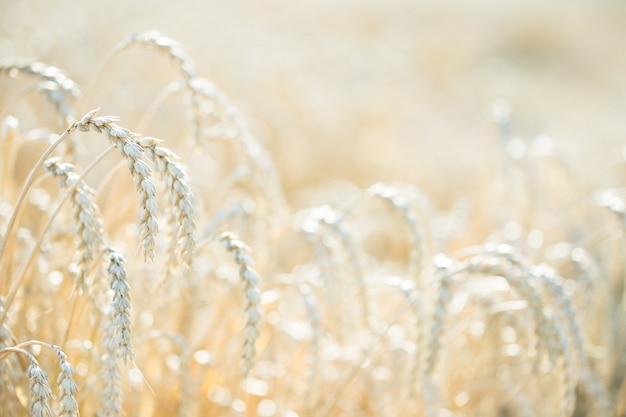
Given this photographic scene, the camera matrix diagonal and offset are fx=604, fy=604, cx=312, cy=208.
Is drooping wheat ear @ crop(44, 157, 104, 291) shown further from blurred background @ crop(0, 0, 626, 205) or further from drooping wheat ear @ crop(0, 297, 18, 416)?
blurred background @ crop(0, 0, 626, 205)

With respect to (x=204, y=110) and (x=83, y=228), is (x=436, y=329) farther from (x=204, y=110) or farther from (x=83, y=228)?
(x=204, y=110)

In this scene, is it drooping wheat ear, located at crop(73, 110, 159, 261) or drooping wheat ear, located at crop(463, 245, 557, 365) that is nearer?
drooping wheat ear, located at crop(73, 110, 159, 261)

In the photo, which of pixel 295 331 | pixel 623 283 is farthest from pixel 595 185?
pixel 295 331

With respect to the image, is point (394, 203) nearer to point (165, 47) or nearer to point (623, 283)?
point (165, 47)

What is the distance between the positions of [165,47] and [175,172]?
579 mm

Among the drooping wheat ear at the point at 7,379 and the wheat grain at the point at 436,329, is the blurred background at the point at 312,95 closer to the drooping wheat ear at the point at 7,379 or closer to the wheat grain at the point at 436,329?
the drooping wheat ear at the point at 7,379

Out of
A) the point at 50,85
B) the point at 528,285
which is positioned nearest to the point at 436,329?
the point at 528,285

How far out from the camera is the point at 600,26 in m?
17.8

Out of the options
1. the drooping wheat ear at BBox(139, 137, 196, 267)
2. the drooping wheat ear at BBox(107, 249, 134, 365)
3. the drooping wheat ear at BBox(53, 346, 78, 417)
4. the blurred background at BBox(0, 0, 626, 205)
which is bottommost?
the drooping wheat ear at BBox(53, 346, 78, 417)

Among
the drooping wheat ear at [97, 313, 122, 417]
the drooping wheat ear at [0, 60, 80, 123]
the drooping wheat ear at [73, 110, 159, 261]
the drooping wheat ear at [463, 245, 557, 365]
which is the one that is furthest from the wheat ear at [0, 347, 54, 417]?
the drooping wheat ear at [463, 245, 557, 365]

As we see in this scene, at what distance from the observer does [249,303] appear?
4.11 feet

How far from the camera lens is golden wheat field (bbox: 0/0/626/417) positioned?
4.31ft

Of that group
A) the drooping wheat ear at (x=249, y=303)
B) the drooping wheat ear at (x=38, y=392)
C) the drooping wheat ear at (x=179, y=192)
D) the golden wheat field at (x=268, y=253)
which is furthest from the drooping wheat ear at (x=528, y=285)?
the drooping wheat ear at (x=38, y=392)

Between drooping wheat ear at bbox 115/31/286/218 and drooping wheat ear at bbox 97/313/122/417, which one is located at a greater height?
drooping wheat ear at bbox 115/31/286/218
